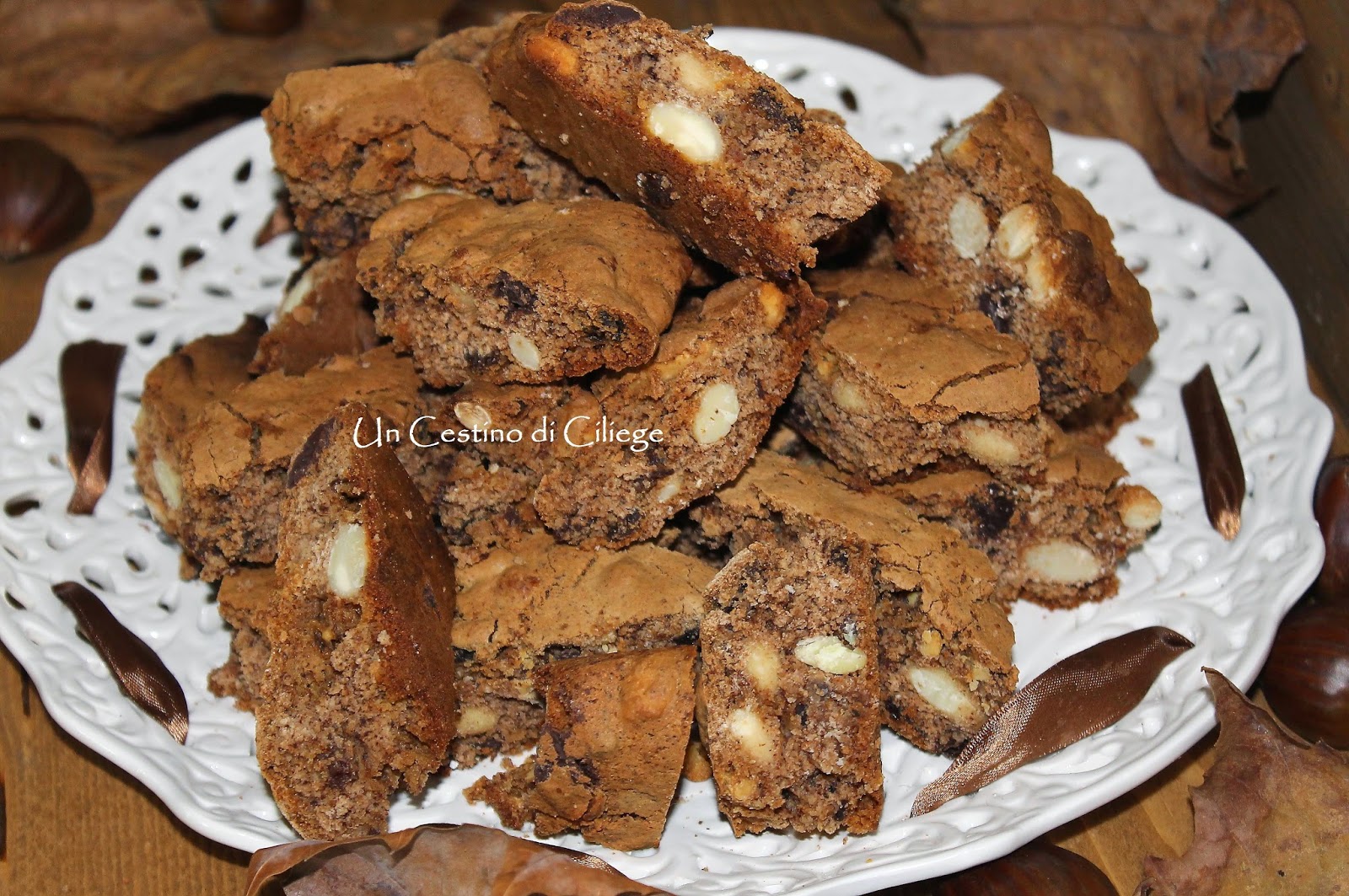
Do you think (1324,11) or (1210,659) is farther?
(1324,11)

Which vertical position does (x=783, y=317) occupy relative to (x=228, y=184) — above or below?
above

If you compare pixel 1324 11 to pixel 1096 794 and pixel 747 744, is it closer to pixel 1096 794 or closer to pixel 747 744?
pixel 1096 794

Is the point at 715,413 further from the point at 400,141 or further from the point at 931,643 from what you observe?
the point at 400,141

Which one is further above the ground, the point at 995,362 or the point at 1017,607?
the point at 995,362

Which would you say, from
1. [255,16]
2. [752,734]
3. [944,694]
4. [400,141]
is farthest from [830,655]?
[255,16]

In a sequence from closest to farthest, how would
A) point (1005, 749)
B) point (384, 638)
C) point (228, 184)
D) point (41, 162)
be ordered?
point (384, 638) → point (1005, 749) → point (228, 184) → point (41, 162)

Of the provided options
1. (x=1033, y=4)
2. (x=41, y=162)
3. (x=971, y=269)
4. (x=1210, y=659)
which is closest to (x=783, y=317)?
(x=971, y=269)

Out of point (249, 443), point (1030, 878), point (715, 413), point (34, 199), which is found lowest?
point (34, 199)
